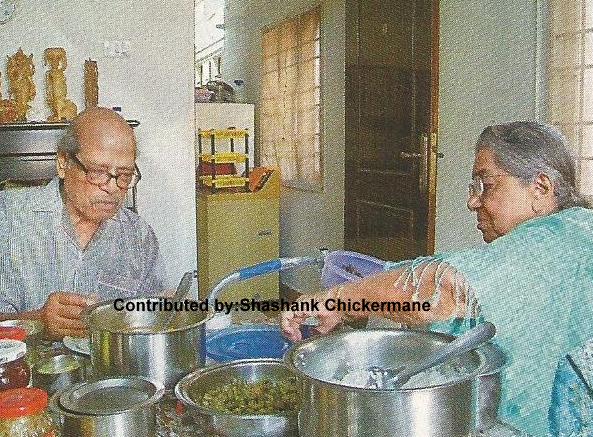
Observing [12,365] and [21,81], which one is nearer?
[12,365]

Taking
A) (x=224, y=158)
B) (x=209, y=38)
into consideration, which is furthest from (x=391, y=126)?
Answer: (x=209, y=38)

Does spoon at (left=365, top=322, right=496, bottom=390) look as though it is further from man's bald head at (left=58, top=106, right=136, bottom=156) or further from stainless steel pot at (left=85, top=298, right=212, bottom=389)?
man's bald head at (left=58, top=106, right=136, bottom=156)

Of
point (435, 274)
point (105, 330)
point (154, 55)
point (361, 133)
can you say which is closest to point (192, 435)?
point (105, 330)

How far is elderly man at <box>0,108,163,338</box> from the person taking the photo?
2054 mm

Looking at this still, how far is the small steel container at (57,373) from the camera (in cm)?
142

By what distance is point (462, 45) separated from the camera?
3.92 m

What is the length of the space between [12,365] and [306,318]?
0.58m

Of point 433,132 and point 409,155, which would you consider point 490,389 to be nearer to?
point 433,132

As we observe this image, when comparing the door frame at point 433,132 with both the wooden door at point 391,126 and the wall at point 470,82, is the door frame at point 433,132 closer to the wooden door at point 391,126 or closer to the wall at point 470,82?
the wooden door at point 391,126

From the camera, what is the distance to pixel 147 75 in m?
4.91

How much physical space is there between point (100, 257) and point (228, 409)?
114 cm

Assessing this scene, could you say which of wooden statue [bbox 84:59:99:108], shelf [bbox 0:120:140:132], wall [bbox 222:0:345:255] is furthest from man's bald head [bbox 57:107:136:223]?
wall [bbox 222:0:345:255]

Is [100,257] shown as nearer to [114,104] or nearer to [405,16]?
[405,16]

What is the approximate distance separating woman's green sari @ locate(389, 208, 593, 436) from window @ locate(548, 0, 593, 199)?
1.79 metres
